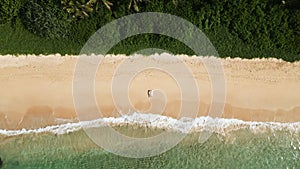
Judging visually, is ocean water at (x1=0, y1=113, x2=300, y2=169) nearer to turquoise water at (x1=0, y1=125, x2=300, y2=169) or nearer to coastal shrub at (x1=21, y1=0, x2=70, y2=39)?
turquoise water at (x1=0, y1=125, x2=300, y2=169)

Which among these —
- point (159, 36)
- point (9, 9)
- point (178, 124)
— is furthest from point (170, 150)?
point (9, 9)

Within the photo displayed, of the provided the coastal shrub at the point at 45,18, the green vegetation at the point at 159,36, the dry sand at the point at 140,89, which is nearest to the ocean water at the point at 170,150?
the dry sand at the point at 140,89

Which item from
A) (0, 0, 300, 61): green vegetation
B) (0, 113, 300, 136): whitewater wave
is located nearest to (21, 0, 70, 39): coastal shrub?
(0, 0, 300, 61): green vegetation

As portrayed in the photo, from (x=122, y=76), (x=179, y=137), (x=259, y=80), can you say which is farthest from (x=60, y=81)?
(x=259, y=80)

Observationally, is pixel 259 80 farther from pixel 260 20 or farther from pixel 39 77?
pixel 39 77

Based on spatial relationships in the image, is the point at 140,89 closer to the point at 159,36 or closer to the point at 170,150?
the point at 159,36

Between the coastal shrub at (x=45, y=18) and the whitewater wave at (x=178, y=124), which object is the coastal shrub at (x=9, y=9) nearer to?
the coastal shrub at (x=45, y=18)
